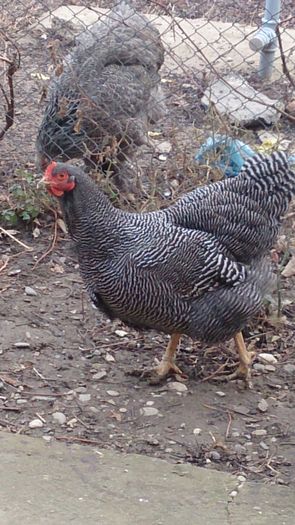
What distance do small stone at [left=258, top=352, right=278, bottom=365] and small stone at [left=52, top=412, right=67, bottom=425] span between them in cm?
101

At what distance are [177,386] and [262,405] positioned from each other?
15.0 inches

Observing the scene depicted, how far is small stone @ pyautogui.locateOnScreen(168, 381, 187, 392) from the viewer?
396cm

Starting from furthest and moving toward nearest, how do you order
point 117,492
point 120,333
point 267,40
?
point 267,40, point 120,333, point 117,492

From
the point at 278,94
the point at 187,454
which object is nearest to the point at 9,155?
the point at 278,94

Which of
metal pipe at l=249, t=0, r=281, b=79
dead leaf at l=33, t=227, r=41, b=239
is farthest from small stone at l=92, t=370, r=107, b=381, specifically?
metal pipe at l=249, t=0, r=281, b=79

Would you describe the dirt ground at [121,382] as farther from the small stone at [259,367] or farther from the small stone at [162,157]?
the small stone at [162,157]

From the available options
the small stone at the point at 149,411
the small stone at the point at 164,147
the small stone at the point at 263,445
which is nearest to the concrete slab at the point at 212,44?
the small stone at the point at 164,147

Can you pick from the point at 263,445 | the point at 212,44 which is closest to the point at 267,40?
the point at 212,44

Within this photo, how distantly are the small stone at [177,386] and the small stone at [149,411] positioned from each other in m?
0.19

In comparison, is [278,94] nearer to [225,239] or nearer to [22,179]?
[22,179]

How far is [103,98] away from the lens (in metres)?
5.39

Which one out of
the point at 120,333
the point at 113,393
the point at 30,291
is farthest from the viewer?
the point at 30,291

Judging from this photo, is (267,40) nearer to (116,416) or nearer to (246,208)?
(246,208)

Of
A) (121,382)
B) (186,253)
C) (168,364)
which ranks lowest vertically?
(121,382)
